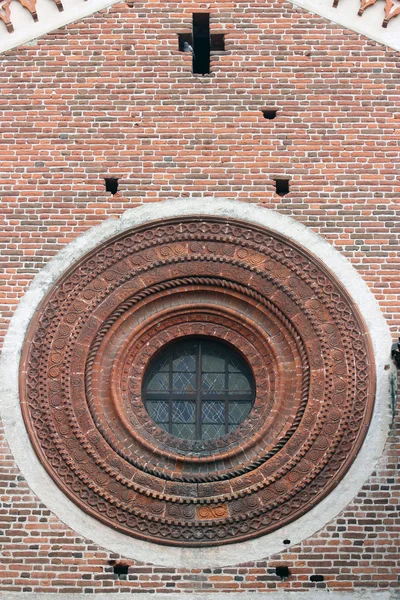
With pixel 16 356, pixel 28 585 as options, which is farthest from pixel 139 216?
pixel 28 585

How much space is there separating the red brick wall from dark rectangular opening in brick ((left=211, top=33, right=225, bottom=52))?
0.09 m

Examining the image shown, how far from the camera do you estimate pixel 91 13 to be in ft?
64.7

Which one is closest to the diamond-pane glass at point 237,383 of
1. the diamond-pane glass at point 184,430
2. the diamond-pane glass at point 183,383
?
the diamond-pane glass at point 183,383

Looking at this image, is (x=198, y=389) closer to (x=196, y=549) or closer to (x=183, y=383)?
(x=183, y=383)

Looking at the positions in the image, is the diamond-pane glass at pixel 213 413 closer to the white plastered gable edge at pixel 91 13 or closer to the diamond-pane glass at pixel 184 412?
the diamond-pane glass at pixel 184 412

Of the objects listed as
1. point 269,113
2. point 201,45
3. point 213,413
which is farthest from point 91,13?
point 213,413

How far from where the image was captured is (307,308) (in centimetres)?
1809

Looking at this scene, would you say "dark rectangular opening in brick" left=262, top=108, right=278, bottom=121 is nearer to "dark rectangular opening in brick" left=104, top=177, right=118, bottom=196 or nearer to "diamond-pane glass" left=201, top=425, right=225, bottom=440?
"dark rectangular opening in brick" left=104, top=177, right=118, bottom=196

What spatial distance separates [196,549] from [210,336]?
2.79m

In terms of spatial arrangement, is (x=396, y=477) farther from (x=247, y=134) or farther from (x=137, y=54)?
(x=137, y=54)

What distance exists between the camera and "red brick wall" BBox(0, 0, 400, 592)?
18516 mm

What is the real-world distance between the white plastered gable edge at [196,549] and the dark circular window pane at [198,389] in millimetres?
1578

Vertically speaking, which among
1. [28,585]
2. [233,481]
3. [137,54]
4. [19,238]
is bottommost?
[28,585]

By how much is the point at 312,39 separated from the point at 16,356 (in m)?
5.85
